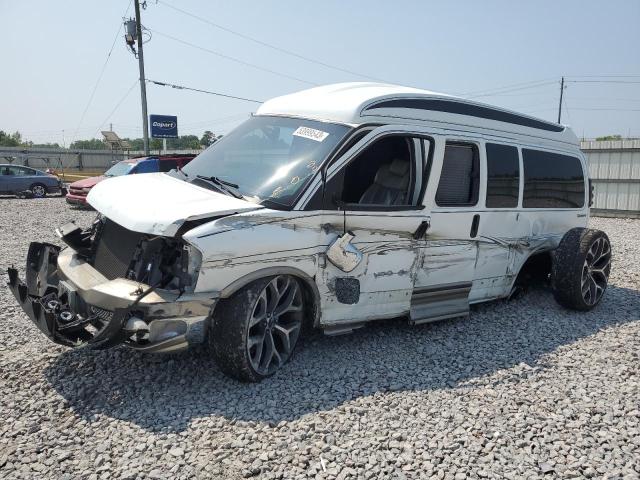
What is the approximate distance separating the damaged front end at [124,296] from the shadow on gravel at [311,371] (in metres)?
0.42

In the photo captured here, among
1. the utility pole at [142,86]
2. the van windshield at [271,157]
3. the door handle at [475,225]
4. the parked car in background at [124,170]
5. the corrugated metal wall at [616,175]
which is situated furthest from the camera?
the utility pole at [142,86]

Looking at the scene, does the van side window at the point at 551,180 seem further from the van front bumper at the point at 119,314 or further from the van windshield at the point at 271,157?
the van front bumper at the point at 119,314

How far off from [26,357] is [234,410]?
1982mm

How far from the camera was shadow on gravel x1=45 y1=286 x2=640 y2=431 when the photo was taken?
3.50 m

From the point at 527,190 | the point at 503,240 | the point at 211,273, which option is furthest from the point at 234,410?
the point at 527,190

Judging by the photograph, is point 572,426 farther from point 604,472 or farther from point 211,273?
point 211,273

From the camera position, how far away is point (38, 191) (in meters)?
21.6

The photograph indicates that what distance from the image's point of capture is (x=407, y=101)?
466 centimetres

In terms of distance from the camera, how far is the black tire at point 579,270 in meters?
5.85

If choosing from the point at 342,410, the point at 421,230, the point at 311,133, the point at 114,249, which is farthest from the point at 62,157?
the point at 342,410

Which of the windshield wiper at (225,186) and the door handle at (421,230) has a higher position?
the windshield wiper at (225,186)

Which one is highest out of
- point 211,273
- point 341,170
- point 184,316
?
point 341,170

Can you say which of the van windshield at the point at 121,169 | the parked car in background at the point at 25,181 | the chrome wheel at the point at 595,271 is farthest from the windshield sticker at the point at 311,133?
the parked car in background at the point at 25,181

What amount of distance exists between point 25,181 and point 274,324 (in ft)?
70.1
